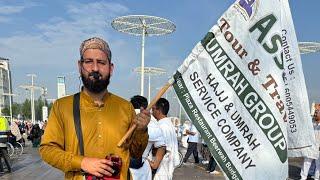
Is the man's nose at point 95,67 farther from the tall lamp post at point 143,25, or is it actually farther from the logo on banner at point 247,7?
the tall lamp post at point 143,25

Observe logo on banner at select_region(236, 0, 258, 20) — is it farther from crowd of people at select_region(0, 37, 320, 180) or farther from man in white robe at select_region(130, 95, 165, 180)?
man in white robe at select_region(130, 95, 165, 180)

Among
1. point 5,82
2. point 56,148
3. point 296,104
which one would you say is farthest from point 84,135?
point 5,82

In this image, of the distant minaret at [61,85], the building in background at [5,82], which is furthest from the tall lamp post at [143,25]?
the building in background at [5,82]

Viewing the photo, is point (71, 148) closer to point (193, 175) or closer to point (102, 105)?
point (102, 105)

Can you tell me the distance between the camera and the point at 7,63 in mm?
112062

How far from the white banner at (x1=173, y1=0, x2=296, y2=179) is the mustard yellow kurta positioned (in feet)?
2.61

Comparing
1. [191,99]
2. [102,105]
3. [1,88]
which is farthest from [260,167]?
[1,88]

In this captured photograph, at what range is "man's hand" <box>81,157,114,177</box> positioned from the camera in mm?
2614

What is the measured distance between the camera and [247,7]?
3.58 meters

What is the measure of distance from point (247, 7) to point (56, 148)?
1.77m

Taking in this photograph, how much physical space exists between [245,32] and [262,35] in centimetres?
14

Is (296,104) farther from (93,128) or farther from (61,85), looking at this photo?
(61,85)

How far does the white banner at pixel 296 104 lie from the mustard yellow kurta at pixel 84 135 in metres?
1.79

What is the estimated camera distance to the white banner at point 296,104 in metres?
4.15
